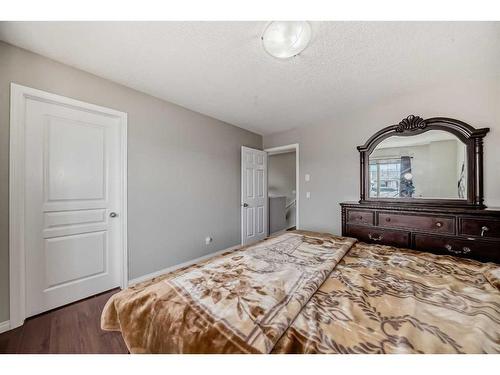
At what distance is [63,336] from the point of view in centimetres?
148

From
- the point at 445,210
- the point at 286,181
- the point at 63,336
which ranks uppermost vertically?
the point at 286,181

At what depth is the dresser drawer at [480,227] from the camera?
63.9 inches

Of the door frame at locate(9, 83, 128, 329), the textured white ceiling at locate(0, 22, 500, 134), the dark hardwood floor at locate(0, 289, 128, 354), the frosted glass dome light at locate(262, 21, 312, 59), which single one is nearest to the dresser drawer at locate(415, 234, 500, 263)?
the textured white ceiling at locate(0, 22, 500, 134)

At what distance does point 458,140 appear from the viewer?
2074mm

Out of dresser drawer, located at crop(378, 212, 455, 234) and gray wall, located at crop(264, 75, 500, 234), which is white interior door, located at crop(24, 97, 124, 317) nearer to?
gray wall, located at crop(264, 75, 500, 234)

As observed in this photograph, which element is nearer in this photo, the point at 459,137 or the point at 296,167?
the point at 459,137

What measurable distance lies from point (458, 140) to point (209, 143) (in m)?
3.02

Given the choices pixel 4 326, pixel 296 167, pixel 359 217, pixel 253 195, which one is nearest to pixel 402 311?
pixel 359 217

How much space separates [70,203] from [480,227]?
12.2 ft

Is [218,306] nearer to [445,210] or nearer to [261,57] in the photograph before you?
[261,57]

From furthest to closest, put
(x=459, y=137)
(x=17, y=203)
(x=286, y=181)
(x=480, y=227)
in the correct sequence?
(x=286, y=181) < (x=459, y=137) < (x=480, y=227) < (x=17, y=203)

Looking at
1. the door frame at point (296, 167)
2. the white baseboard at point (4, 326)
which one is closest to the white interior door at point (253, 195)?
the door frame at point (296, 167)

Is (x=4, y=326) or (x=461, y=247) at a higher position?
(x=461, y=247)

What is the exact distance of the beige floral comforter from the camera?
2.13ft
